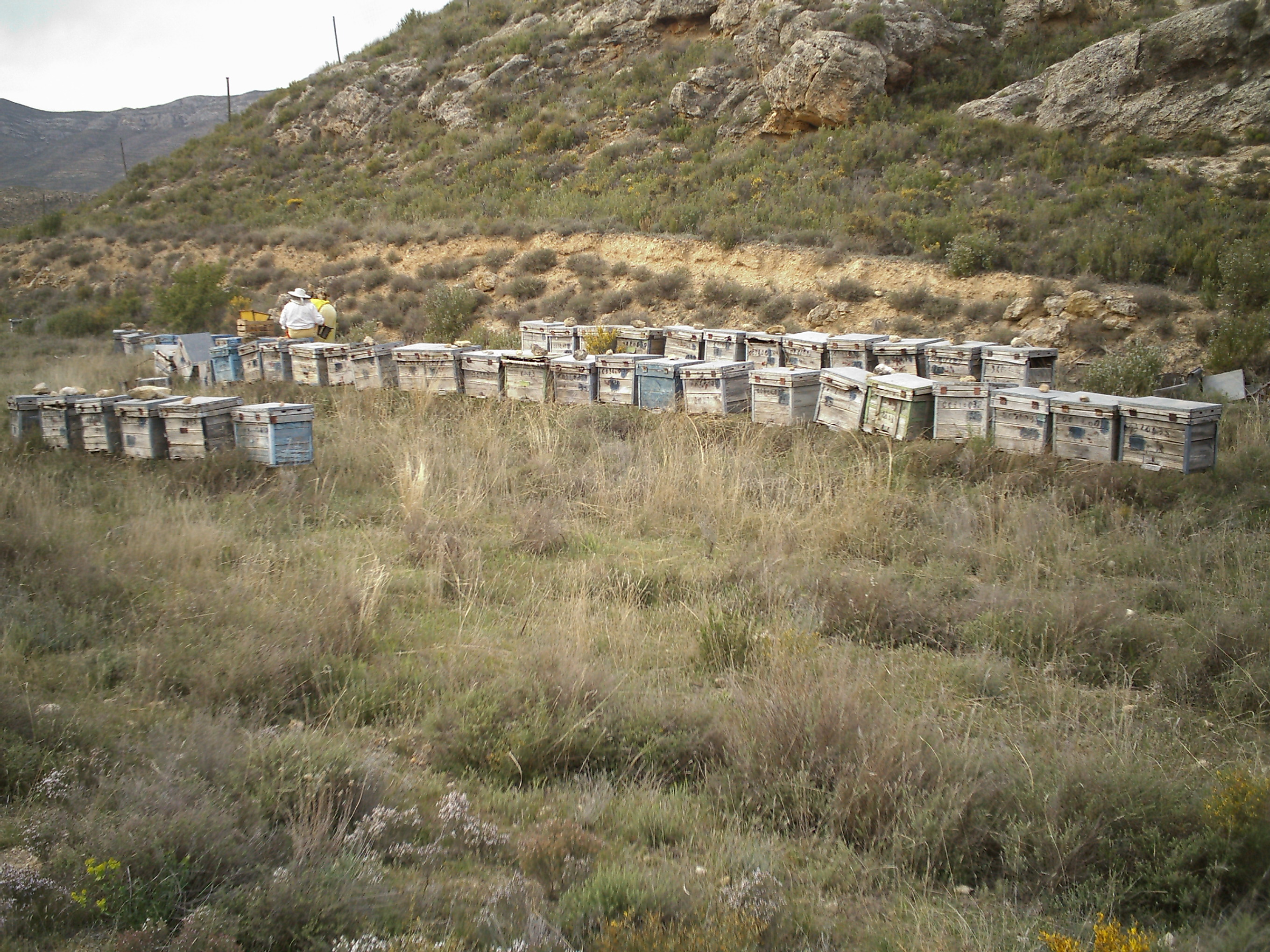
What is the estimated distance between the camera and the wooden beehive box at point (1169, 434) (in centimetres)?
689

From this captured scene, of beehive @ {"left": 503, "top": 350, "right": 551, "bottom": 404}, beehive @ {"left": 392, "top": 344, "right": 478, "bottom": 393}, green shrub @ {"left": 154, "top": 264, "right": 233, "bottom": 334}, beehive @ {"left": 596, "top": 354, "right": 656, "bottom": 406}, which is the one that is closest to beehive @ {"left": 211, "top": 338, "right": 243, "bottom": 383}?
beehive @ {"left": 392, "top": 344, "right": 478, "bottom": 393}

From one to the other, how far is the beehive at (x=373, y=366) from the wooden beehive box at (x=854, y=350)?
20.2 feet

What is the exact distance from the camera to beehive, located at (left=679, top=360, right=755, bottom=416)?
384 inches

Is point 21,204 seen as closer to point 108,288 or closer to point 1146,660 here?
point 108,288

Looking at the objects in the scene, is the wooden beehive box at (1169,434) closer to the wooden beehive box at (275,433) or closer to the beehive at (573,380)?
the beehive at (573,380)

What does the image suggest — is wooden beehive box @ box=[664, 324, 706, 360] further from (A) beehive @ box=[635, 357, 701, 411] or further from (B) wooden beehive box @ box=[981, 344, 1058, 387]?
(B) wooden beehive box @ box=[981, 344, 1058, 387]

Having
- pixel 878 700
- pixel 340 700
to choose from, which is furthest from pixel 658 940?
pixel 340 700

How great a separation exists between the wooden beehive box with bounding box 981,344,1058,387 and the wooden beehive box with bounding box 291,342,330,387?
8976 mm

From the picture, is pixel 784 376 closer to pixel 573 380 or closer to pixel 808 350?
pixel 808 350

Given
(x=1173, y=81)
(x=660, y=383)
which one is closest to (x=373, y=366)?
(x=660, y=383)

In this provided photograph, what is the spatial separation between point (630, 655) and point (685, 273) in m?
14.9

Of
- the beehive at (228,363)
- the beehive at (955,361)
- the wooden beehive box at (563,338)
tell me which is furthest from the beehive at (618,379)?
the beehive at (228,363)

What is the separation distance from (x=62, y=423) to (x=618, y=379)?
6.14m

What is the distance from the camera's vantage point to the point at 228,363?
1294 centimetres
